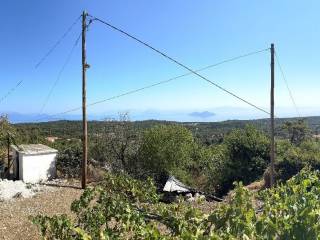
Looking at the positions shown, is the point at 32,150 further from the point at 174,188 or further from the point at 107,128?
the point at 174,188

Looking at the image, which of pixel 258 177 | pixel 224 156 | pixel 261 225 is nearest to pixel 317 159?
pixel 258 177

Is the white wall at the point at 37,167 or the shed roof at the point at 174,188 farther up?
the white wall at the point at 37,167

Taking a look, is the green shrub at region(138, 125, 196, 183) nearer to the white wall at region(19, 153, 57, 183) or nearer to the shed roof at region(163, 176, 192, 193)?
the shed roof at region(163, 176, 192, 193)

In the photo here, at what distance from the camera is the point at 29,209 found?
1516 cm

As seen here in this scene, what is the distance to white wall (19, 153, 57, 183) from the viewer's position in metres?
21.0

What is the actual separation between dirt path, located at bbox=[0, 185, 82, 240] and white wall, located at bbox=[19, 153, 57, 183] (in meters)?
2.57

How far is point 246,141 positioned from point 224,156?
2.32 meters

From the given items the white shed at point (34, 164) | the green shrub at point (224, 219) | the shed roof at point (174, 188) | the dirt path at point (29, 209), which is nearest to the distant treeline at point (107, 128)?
the white shed at point (34, 164)

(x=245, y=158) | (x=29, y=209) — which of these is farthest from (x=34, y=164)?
(x=245, y=158)

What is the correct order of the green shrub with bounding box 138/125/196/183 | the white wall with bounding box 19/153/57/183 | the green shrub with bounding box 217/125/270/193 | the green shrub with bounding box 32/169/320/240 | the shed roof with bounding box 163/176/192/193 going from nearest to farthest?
the green shrub with bounding box 32/169/320/240
the shed roof with bounding box 163/176/192/193
the white wall with bounding box 19/153/57/183
the green shrub with bounding box 138/125/196/183
the green shrub with bounding box 217/125/270/193

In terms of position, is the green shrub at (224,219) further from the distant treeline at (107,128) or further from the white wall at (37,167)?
the distant treeline at (107,128)

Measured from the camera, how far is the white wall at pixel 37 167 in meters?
21.0

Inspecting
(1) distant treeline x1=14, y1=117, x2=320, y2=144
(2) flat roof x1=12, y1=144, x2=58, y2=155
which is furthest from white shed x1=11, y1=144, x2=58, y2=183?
(1) distant treeline x1=14, y1=117, x2=320, y2=144

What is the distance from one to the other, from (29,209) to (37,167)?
21.7 feet
